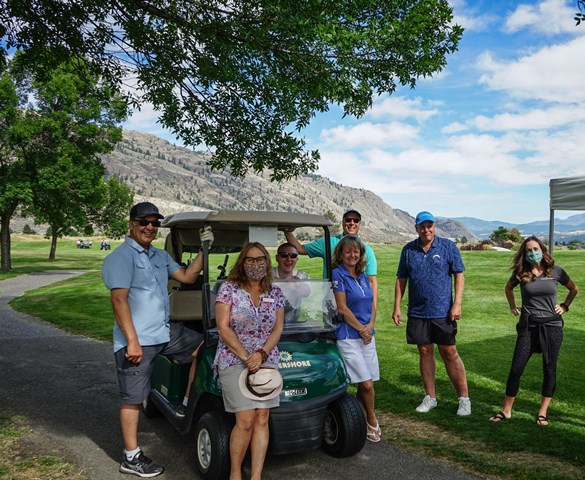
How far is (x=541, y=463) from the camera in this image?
4242 millimetres

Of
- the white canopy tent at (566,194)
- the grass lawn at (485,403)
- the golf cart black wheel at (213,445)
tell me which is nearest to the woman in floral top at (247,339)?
the golf cart black wheel at (213,445)

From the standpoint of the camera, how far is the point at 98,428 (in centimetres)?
505

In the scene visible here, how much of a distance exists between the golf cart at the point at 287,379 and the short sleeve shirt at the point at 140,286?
365mm

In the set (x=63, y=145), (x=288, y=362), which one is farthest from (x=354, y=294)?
(x=63, y=145)

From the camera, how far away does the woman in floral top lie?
3.55 metres

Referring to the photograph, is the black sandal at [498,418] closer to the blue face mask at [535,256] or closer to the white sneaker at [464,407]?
the white sneaker at [464,407]

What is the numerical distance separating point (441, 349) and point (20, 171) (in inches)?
1015

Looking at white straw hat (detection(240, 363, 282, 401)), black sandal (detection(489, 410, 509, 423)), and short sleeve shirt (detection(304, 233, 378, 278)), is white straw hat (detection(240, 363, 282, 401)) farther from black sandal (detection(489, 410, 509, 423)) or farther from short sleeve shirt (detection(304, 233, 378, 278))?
black sandal (detection(489, 410, 509, 423))

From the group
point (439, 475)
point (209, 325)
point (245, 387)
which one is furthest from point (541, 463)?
point (209, 325)

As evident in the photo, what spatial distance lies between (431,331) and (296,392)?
215 cm

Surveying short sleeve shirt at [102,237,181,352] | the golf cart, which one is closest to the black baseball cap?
short sleeve shirt at [102,237,181,352]

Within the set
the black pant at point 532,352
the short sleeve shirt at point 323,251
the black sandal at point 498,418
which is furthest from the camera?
the black sandal at point 498,418

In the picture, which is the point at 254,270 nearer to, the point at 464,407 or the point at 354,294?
the point at 354,294

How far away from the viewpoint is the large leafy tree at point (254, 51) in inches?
243
